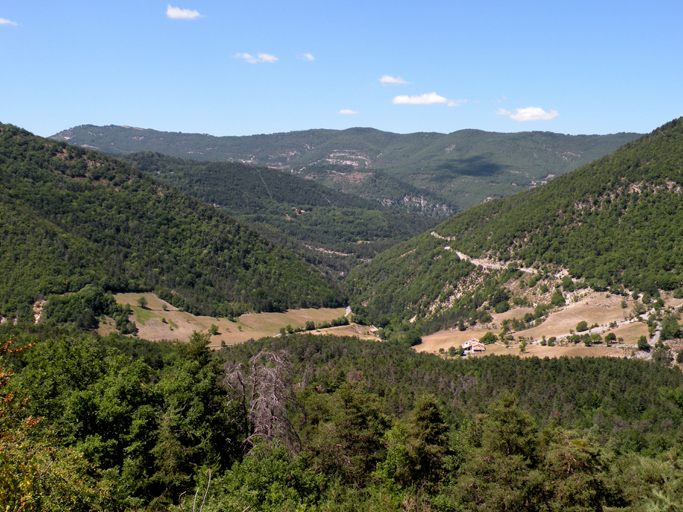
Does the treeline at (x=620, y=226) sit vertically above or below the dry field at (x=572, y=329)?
above

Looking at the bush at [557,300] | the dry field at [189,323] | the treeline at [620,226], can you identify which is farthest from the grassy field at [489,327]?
the treeline at [620,226]

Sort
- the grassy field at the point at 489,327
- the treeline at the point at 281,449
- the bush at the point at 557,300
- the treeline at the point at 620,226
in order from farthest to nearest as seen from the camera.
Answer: the bush at the point at 557,300
the treeline at the point at 620,226
the grassy field at the point at 489,327
the treeline at the point at 281,449

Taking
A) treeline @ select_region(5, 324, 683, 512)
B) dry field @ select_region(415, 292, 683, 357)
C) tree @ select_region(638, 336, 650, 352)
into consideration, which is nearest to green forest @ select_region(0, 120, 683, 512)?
treeline @ select_region(5, 324, 683, 512)

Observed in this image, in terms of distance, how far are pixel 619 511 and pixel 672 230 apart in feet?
467

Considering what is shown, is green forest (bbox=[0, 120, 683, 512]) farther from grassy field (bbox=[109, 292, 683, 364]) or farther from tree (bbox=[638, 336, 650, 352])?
tree (bbox=[638, 336, 650, 352])

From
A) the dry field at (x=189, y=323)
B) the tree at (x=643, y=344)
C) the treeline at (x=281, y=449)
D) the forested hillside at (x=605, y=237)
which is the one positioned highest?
the forested hillside at (x=605, y=237)

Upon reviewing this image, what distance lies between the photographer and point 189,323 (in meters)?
147

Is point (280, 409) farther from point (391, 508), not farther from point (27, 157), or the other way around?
point (27, 157)

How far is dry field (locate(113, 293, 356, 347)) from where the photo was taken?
13662 centimetres

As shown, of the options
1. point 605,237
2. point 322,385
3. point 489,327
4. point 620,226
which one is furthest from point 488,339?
point 322,385

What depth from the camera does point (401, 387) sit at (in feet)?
289

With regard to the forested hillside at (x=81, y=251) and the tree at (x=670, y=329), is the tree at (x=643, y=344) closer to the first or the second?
the tree at (x=670, y=329)

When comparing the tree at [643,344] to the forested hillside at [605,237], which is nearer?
the tree at [643,344]

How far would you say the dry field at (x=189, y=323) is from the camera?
5379 inches
